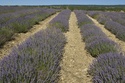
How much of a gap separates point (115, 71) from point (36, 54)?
4.75ft

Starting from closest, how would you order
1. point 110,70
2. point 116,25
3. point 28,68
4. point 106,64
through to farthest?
point 28,68 → point 110,70 → point 106,64 → point 116,25

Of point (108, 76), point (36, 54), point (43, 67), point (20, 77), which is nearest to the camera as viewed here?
point (20, 77)

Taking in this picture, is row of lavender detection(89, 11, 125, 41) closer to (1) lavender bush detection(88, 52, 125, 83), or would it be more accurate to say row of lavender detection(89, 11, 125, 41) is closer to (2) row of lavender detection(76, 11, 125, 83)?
(2) row of lavender detection(76, 11, 125, 83)

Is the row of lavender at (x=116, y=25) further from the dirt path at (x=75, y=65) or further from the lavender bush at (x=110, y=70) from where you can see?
the lavender bush at (x=110, y=70)

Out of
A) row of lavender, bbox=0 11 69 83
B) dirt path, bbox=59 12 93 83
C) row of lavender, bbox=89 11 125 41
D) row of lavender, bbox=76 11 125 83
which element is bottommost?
row of lavender, bbox=89 11 125 41

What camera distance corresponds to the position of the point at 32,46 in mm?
4477

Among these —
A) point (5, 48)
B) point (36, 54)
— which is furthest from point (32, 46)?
point (5, 48)

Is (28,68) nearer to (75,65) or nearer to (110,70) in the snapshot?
(110,70)

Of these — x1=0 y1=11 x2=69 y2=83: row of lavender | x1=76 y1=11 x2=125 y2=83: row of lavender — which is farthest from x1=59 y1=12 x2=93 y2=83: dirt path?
x1=0 y1=11 x2=69 y2=83: row of lavender

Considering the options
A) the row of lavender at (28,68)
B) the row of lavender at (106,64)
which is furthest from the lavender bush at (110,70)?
the row of lavender at (28,68)

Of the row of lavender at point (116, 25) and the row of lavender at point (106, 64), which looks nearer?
the row of lavender at point (106, 64)

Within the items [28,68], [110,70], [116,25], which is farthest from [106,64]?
[116,25]

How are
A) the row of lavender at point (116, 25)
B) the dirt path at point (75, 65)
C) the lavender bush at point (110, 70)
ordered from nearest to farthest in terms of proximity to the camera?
the lavender bush at point (110, 70) < the dirt path at point (75, 65) < the row of lavender at point (116, 25)

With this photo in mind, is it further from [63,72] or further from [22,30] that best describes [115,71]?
[22,30]
